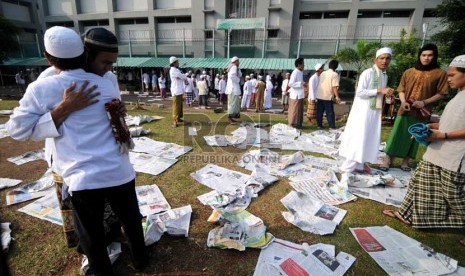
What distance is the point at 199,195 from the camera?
2979 millimetres

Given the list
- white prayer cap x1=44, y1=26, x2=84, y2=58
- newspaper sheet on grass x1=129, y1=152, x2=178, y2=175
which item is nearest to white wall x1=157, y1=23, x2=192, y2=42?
newspaper sheet on grass x1=129, y1=152, x2=178, y2=175

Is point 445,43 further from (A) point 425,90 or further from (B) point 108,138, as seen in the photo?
(B) point 108,138

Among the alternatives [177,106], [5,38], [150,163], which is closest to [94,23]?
[5,38]

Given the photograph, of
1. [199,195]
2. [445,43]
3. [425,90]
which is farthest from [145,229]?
[445,43]

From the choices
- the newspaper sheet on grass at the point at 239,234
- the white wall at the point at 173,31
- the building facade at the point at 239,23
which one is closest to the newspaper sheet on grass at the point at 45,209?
the newspaper sheet on grass at the point at 239,234

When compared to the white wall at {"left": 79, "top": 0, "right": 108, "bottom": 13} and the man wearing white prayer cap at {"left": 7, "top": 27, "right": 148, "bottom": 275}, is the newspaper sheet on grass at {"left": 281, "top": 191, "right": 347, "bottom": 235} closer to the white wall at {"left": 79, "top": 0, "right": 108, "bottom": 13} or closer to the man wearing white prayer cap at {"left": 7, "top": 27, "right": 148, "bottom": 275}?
the man wearing white prayer cap at {"left": 7, "top": 27, "right": 148, "bottom": 275}

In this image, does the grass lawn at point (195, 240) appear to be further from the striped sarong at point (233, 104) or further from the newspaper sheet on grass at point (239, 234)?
the striped sarong at point (233, 104)

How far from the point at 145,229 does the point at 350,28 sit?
21483mm

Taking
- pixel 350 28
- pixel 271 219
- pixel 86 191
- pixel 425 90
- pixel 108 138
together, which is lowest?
pixel 271 219

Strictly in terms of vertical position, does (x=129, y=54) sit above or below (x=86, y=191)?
above

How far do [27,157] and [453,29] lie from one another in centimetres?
1033

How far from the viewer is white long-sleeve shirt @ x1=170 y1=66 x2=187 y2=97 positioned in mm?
5938

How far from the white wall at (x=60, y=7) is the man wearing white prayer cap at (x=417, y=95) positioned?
3078 cm

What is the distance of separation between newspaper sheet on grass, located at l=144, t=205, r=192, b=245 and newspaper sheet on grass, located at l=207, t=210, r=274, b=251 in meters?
0.29
